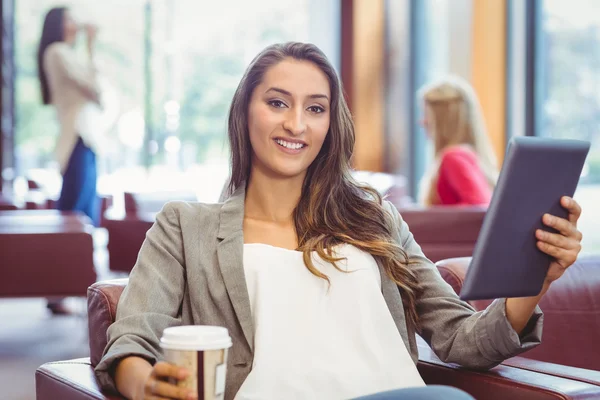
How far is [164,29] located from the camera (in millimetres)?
9852

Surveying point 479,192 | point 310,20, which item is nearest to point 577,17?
point 479,192

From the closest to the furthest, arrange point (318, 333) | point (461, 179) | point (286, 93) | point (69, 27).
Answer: point (318, 333) < point (286, 93) < point (461, 179) < point (69, 27)

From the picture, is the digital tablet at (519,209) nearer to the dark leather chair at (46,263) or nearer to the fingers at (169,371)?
the fingers at (169,371)

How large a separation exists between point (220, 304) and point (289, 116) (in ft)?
1.50

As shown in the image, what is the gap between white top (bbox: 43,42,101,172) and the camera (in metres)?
5.67

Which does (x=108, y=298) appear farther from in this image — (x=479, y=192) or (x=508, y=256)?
(x=479, y=192)

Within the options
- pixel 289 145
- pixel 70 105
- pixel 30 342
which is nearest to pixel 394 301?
pixel 289 145

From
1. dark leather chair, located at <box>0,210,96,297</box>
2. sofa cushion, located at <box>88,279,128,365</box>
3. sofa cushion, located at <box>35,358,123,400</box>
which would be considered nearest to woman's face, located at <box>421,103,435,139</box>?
dark leather chair, located at <box>0,210,96,297</box>

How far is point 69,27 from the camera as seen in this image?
5.77 metres

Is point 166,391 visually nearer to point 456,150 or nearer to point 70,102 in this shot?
point 456,150

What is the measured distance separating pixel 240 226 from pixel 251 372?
0.34 metres

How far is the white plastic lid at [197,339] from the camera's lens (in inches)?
45.4

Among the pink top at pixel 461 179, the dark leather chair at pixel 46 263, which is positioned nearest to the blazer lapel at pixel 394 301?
the pink top at pixel 461 179

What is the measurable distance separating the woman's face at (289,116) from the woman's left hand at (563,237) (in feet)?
2.09
